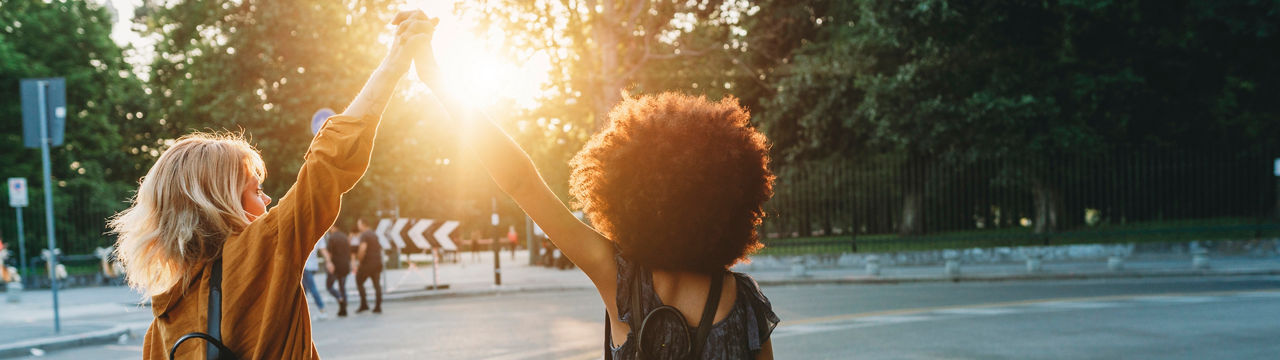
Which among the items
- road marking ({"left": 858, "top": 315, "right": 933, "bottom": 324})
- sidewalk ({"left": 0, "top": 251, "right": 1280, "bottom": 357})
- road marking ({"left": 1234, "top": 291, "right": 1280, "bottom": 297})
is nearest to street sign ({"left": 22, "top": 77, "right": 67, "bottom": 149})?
sidewalk ({"left": 0, "top": 251, "right": 1280, "bottom": 357})

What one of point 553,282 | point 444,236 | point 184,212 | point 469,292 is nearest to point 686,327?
point 184,212

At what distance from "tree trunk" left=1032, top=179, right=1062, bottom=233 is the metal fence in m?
0.59

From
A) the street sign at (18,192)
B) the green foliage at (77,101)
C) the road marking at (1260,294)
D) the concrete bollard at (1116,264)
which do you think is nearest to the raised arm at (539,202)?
the road marking at (1260,294)

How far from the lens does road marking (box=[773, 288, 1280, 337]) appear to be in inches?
459

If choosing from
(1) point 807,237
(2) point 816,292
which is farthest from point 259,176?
(1) point 807,237

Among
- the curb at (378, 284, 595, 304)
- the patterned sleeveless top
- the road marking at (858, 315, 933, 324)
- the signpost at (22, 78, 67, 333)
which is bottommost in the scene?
the curb at (378, 284, 595, 304)

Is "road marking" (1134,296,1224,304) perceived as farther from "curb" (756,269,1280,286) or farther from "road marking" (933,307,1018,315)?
"curb" (756,269,1280,286)

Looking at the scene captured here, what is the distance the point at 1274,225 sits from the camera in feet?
73.4

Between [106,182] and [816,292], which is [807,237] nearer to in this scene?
[816,292]

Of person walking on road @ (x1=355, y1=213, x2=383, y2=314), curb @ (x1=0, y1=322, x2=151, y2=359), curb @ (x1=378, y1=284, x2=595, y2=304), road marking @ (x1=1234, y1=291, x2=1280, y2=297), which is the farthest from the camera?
curb @ (x1=378, y1=284, x2=595, y2=304)

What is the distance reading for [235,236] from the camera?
2602mm

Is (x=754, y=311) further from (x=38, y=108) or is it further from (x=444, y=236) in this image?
(x=444, y=236)

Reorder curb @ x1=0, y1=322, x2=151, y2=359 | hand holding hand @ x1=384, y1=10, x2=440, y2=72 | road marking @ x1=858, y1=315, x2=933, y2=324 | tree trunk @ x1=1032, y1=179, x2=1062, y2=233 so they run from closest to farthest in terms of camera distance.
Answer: hand holding hand @ x1=384, y1=10, x2=440, y2=72
curb @ x1=0, y1=322, x2=151, y2=359
road marking @ x1=858, y1=315, x2=933, y2=324
tree trunk @ x1=1032, y1=179, x2=1062, y2=233

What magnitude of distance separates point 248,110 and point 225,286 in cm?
3136
